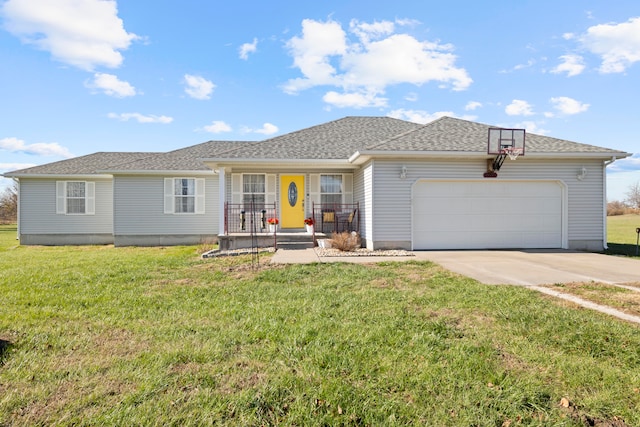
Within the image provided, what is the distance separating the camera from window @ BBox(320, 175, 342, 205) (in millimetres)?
12859

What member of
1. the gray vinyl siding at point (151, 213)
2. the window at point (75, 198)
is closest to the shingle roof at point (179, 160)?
the gray vinyl siding at point (151, 213)

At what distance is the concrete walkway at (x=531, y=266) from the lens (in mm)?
5874

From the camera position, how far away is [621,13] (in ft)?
28.1

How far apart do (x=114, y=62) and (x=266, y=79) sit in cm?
592

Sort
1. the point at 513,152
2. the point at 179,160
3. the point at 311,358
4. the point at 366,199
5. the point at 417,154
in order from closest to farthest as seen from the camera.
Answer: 1. the point at 311,358
2. the point at 513,152
3. the point at 417,154
4. the point at 366,199
5. the point at 179,160

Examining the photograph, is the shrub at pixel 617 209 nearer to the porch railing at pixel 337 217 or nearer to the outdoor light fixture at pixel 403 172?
the porch railing at pixel 337 217

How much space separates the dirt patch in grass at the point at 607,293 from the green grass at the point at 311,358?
69 centimetres

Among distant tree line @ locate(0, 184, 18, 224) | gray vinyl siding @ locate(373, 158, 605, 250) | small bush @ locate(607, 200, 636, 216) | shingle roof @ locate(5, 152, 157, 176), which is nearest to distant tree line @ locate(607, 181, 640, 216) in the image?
small bush @ locate(607, 200, 636, 216)

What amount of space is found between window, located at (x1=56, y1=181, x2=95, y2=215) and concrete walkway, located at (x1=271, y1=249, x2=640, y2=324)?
9.89m

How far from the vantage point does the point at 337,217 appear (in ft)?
40.7

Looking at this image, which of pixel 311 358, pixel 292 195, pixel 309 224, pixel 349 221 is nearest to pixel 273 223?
pixel 309 224

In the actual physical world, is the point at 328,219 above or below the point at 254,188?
below

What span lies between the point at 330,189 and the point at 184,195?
615cm

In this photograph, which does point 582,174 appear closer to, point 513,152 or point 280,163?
point 513,152
